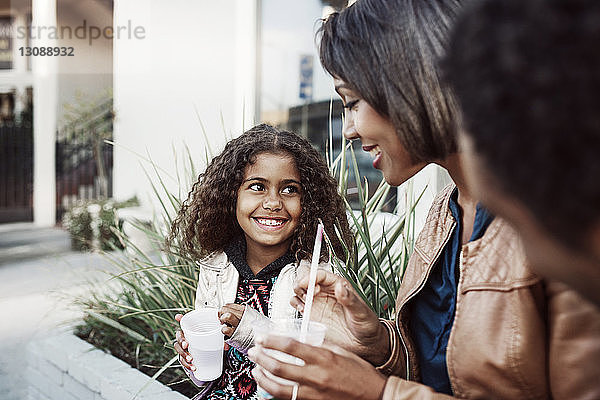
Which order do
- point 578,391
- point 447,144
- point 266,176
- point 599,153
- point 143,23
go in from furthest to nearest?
point 143,23 → point 266,176 → point 447,144 → point 578,391 → point 599,153

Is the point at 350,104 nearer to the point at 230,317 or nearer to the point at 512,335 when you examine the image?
the point at 512,335

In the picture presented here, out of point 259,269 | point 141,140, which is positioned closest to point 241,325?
point 259,269

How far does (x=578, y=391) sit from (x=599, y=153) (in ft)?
2.01

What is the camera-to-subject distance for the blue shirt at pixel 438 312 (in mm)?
1360

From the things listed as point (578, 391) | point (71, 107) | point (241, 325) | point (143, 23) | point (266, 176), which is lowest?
point (241, 325)

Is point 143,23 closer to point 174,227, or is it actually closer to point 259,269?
point 174,227

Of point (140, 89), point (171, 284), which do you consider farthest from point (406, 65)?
point (140, 89)

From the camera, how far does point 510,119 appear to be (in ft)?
1.92

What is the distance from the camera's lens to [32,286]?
5973 millimetres

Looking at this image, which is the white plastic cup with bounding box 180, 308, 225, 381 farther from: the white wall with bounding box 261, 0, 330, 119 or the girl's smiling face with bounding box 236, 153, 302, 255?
the white wall with bounding box 261, 0, 330, 119

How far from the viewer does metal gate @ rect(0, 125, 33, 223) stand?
10102mm

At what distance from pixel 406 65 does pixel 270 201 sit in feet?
3.26

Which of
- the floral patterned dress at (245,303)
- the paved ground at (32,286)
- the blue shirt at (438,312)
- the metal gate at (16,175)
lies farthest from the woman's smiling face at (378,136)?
the metal gate at (16,175)

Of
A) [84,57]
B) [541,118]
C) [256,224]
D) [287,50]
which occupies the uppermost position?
[84,57]
